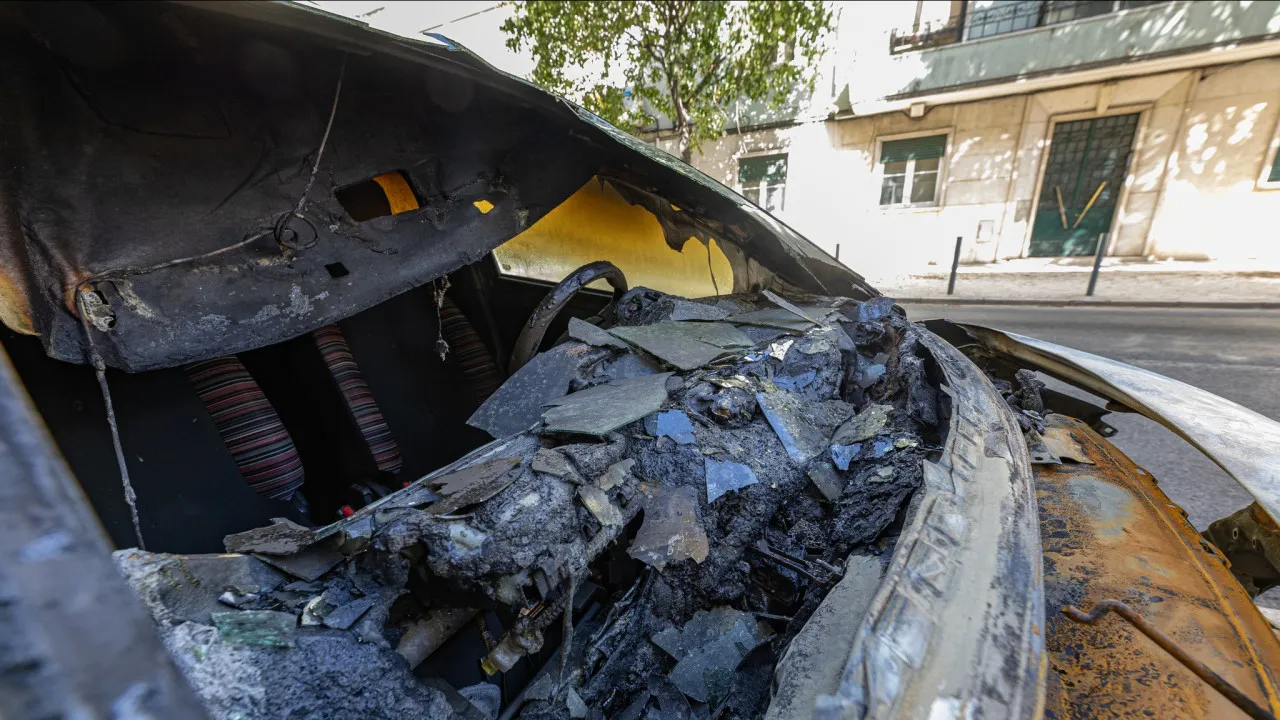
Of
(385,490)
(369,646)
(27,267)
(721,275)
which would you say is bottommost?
(385,490)

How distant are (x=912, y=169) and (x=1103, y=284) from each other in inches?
177

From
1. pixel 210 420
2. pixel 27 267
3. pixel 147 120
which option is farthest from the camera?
pixel 210 420

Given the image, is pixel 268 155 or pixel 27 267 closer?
pixel 27 267

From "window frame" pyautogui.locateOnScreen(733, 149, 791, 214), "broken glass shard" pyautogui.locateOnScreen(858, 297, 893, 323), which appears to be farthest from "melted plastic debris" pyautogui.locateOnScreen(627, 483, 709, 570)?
"window frame" pyautogui.locateOnScreen(733, 149, 791, 214)

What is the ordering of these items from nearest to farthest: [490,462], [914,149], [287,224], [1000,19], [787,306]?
[490,462] < [287,224] < [787,306] < [1000,19] < [914,149]

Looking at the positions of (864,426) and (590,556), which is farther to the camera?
(864,426)

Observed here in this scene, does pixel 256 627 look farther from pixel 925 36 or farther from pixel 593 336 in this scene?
pixel 925 36

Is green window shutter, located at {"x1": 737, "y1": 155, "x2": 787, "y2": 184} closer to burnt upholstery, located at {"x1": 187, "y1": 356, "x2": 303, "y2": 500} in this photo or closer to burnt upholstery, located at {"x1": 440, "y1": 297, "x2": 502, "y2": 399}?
burnt upholstery, located at {"x1": 440, "y1": 297, "x2": 502, "y2": 399}

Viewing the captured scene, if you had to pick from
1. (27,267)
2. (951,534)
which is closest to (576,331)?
(951,534)

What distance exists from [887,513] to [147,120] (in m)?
2.61

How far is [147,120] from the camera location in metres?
1.59

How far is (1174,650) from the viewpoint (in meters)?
0.76

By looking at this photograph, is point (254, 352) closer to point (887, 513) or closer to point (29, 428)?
point (29, 428)

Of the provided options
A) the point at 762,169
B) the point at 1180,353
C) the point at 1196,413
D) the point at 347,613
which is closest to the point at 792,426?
the point at 1196,413
